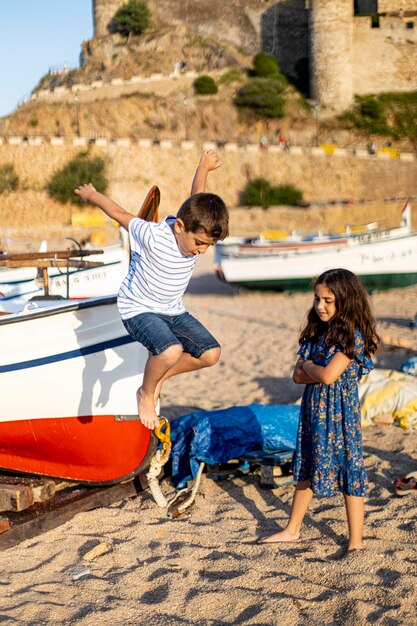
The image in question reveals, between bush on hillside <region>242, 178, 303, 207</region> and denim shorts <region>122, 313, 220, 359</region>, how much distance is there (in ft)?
111

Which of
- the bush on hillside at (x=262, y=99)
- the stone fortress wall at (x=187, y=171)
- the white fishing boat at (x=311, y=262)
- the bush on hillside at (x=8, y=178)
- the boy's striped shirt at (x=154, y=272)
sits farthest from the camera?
the bush on hillside at (x=262, y=99)

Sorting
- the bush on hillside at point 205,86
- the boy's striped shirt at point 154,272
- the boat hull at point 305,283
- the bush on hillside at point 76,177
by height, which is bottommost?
the boat hull at point 305,283

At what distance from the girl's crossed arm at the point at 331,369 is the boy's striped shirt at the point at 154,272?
2.69 ft

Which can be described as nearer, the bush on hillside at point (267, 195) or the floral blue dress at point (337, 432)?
the floral blue dress at point (337, 432)

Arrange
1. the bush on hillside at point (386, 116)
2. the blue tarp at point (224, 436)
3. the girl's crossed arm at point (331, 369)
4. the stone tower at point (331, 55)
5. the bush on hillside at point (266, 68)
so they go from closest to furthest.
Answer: the girl's crossed arm at point (331, 369) → the blue tarp at point (224, 436) → the bush on hillside at point (386, 116) → the stone tower at point (331, 55) → the bush on hillside at point (266, 68)

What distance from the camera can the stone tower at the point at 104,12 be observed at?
5297cm

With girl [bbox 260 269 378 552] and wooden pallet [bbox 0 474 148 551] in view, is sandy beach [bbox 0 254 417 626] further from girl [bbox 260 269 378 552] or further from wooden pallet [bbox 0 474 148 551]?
girl [bbox 260 269 378 552]

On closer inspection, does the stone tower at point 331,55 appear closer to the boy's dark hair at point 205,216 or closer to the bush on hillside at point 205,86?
the bush on hillside at point 205,86

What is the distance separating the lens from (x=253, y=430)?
17.7 feet

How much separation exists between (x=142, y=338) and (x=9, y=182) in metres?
34.0

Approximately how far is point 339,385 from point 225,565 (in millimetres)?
1030

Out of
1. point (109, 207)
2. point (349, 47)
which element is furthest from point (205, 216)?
point (349, 47)

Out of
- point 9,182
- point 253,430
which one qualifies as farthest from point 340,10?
point 253,430

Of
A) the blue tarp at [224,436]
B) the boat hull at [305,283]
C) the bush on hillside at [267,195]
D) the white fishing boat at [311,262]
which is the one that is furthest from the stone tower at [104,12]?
the blue tarp at [224,436]
